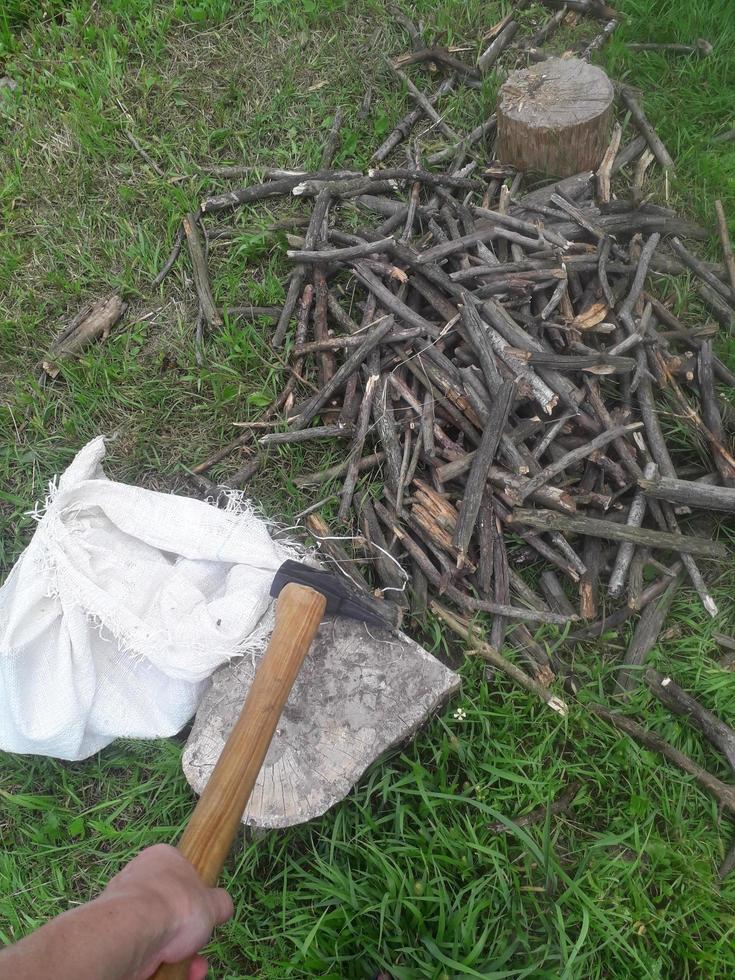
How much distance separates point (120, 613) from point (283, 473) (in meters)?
0.97

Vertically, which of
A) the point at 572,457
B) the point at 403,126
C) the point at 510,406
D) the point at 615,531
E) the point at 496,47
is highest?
the point at 496,47

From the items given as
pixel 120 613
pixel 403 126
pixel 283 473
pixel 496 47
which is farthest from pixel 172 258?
pixel 496 47

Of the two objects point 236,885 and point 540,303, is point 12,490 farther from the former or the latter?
point 540,303

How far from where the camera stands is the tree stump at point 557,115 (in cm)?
362

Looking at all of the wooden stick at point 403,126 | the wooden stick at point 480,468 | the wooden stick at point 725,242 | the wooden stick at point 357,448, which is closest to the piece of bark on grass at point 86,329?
the wooden stick at point 357,448

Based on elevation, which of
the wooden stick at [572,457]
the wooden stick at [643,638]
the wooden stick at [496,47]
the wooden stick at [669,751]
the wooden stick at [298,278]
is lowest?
the wooden stick at [669,751]

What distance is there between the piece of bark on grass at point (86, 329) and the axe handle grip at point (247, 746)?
2.07 m

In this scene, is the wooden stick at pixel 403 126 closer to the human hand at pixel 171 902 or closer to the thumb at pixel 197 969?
the human hand at pixel 171 902

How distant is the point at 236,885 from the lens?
2.70 m

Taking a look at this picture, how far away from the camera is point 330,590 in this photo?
8.80 feet

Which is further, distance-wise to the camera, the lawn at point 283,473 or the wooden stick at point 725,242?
the wooden stick at point 725,242

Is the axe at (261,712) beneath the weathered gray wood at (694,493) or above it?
above

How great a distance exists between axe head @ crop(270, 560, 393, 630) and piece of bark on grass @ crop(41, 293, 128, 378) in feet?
6.23

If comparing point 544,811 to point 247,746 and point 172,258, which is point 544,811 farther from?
point 172,258
